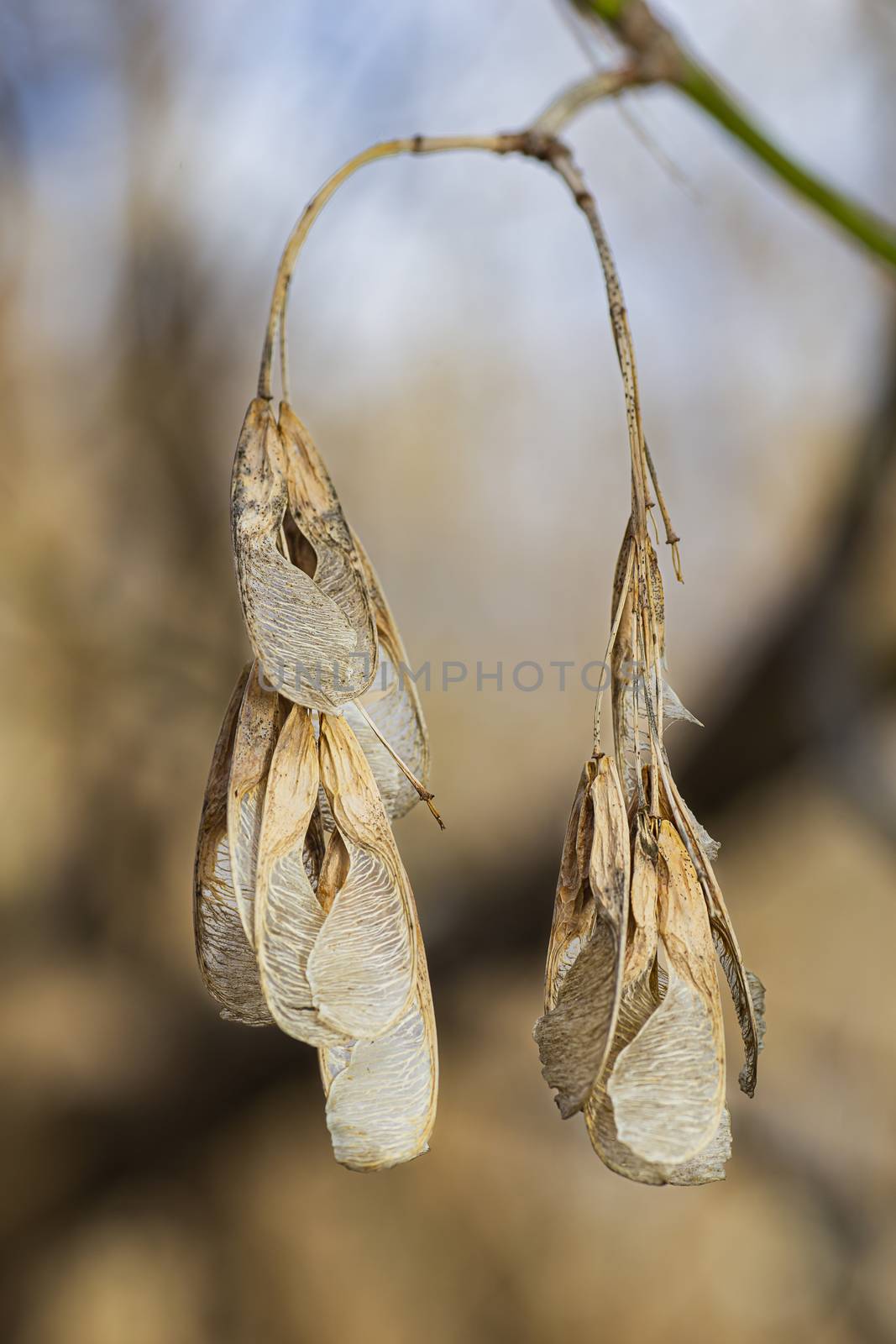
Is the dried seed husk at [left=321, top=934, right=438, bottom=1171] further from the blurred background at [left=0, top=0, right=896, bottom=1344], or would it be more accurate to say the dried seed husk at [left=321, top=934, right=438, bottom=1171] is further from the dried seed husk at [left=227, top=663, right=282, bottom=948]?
the blurred background at [left=0, top=0, right=896, bottom=1344]

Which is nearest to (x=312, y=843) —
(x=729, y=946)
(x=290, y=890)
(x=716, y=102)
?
(x=290, y=890)

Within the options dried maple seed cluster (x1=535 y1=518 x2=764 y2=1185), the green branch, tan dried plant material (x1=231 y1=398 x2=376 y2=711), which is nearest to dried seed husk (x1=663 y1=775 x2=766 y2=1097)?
dried maple seed cluster (x1=535 y1=518 x2=764 y2=1185)

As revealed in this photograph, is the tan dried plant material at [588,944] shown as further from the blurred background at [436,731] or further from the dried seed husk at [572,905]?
the blurred background at [436,731]

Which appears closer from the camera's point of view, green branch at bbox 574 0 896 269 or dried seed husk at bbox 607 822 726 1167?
dried seed husk at bbox 607 822 726 1167

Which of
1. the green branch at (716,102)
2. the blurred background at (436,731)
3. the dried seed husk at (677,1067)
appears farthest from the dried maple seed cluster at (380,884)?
the blurred background at (436,731)

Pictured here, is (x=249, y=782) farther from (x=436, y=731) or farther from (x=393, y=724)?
(x=436, y=731)

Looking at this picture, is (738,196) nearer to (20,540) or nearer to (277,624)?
(20,540)
